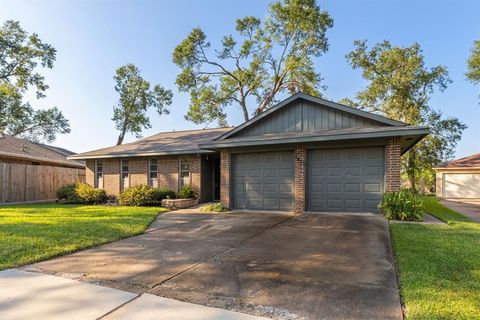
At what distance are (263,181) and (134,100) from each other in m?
27.0

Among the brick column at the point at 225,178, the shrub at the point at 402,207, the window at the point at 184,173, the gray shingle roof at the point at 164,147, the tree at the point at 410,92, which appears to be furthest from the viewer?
the tree at the point at 410,92

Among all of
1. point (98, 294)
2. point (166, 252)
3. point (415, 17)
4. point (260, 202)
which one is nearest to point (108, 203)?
point (260, 202)

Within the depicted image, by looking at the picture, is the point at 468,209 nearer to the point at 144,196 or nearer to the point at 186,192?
the point at 186,192

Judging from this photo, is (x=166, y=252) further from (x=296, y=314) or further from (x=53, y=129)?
(x=53, y=129)

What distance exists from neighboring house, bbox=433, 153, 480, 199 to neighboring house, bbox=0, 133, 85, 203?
88.4 ft

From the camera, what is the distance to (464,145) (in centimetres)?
2891

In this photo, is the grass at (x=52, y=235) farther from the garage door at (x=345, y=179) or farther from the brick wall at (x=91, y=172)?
the brick wall at (x=91, y=172)

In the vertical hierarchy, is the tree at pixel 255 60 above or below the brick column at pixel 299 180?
above

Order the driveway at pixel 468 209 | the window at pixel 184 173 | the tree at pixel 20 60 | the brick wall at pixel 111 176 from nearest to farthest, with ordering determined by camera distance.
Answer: the driveway at pixel 468 209
the window at pixel 184 173
the brick wall at pixel 111 176
the tree at pixel 20 60

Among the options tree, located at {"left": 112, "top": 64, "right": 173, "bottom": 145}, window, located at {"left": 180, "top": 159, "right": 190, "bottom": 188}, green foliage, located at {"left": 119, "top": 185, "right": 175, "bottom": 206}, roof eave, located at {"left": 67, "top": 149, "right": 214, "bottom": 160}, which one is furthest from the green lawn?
tree, located at {"left": 112, "top": 64, "right": 173, "bottom": 145}

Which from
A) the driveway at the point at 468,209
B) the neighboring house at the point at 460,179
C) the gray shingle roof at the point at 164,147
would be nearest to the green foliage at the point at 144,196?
the gray shingle roof at the point at 164,147

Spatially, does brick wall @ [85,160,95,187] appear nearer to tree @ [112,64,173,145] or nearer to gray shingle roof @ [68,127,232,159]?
gray shingle roof @ [68,127,232,159]

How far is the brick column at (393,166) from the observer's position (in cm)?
929

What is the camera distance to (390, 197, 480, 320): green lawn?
309 centimetres
